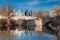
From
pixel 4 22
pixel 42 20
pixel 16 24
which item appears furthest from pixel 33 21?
A: pixel 4 22

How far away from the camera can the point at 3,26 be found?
798 inches

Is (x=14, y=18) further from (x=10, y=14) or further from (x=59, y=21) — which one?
(x=59, y=21)

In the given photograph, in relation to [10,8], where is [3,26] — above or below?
below

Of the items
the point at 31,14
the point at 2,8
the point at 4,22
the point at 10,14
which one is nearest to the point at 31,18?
the point at 31,14

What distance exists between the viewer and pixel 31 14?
89.2 ft

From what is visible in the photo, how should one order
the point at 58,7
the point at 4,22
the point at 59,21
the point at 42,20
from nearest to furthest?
the point at 59,21 → the point at 4,22 → the point at 42,20 → the point at 58,7

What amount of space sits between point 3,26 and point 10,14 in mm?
4716

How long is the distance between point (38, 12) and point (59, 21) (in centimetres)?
713

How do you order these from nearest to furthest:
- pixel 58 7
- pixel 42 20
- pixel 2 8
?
1. pixel 2 8
2. pixel 42 20
3. pixel 58 7

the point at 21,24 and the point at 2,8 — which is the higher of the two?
the point at 2,8

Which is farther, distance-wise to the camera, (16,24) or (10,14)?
(10,14)

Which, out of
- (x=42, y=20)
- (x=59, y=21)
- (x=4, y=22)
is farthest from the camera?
(x=42, y=20)

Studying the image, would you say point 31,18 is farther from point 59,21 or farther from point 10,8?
point 59,21

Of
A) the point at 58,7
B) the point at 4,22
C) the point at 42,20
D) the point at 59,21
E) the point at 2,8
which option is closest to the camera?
the point at 59,21
